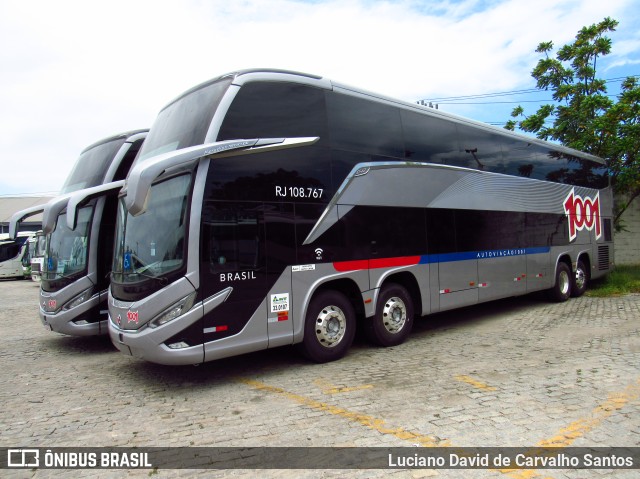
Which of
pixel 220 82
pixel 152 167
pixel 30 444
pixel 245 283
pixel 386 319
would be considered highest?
pixel 220 82

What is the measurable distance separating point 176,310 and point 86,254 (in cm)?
372

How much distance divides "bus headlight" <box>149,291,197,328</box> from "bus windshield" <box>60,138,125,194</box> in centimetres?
430

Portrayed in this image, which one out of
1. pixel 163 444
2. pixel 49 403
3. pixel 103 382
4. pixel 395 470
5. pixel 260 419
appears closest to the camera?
pixel 395 470

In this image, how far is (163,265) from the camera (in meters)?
5.72

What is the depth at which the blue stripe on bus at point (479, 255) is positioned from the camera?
8531 millimetres

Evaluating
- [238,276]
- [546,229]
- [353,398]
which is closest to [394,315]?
[353,398]

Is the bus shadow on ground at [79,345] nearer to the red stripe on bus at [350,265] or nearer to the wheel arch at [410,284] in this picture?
the red stripe on bus at [350,265]

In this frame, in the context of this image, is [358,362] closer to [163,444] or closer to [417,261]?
[417,261]

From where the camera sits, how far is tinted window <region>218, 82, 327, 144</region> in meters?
6.08

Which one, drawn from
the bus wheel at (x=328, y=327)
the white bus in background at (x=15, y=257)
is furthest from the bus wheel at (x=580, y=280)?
the white bus in background at (x=15, y=257)

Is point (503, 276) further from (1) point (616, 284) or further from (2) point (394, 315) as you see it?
(1) point (616, 284)

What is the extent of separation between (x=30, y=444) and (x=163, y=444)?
1.34 metres

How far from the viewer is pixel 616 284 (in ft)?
47.8

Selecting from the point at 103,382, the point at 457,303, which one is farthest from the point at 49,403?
the point at 457,303
